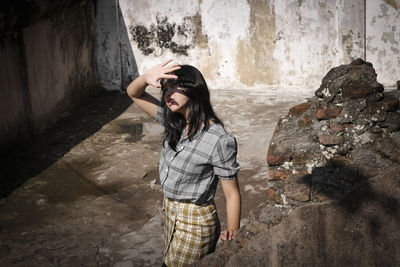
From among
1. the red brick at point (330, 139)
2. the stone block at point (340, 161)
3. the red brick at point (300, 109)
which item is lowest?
the stone block at point (340, 161)

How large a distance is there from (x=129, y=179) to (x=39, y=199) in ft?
3.47

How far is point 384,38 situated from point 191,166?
7297 mm

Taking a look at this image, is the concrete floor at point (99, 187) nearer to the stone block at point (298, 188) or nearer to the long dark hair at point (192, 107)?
the long dark hair at point (192, 107)

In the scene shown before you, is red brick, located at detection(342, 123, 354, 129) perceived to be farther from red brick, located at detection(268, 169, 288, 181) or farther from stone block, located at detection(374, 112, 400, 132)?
red brick, located at detection(268, 169, 288, 181)

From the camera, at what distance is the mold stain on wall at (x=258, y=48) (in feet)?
29.9

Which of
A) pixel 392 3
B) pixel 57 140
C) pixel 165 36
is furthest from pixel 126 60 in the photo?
pixel 392 3

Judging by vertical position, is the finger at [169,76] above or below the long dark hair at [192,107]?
above

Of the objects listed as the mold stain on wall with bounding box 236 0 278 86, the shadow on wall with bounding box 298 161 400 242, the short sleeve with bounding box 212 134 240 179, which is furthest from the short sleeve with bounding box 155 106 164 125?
the mold stain on wall with bounding box 236 0 278 86

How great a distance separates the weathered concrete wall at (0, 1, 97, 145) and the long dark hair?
426 centimetres

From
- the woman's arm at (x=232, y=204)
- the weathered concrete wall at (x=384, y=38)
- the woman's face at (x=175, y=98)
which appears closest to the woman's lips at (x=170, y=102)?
the woman's face at (x=175, y=98)

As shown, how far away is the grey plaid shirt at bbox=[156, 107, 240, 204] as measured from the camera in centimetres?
248

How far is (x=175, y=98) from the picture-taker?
8.32 feet

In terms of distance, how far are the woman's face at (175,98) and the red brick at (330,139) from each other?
76cm

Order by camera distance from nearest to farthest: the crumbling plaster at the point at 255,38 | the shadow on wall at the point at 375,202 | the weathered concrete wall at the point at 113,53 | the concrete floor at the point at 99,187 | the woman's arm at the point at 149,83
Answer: the shadow on wall at the point at 375,202 < the woman's arm at the point at 149,83 < the concrete floor at the point at 99,187 < the crumbling plaster at the point at 255,38 < the weathered concrete wall at the point at 113,53
